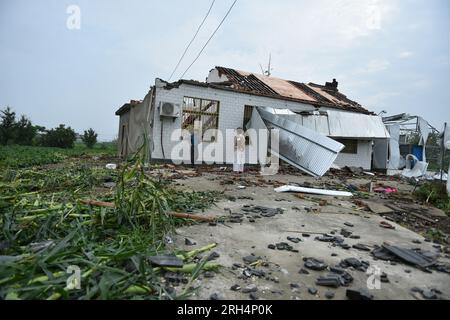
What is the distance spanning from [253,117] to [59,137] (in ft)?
74.2

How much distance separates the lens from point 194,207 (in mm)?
4223

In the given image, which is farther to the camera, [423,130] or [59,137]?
[59,137]

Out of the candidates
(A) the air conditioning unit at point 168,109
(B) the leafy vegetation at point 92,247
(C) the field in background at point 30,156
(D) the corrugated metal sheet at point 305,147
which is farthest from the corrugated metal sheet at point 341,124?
(C) the field in background at point 30,156

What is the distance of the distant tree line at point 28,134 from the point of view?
2565 centimetres

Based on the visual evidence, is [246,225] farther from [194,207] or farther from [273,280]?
[273,280]

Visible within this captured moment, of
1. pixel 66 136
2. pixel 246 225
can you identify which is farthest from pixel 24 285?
pixel 66 136

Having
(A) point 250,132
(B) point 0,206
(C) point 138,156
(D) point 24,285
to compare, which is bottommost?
(D) point 24,285

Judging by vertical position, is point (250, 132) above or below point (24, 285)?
above

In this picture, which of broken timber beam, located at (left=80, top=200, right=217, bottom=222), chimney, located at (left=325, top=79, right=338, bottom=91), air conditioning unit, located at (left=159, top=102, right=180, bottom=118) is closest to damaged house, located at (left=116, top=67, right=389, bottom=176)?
air conditioning unit, located at (left=159, top=102, right=180, bottom=118)

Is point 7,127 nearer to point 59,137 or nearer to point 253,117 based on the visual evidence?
point 59,137

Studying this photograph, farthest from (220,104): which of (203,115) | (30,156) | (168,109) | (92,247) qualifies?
(92,247)

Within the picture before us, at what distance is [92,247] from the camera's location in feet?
7.90

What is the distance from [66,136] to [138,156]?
2790 cm

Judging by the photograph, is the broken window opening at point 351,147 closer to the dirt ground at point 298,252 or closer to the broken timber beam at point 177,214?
the dirt ground at point 298,252
